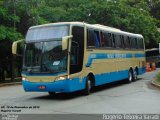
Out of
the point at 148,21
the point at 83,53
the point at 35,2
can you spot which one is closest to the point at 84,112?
the point at 83,53

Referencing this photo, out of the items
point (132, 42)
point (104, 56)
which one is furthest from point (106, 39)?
point (132, 42)

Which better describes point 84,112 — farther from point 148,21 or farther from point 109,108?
point 148,21

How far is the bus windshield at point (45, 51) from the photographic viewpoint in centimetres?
1766

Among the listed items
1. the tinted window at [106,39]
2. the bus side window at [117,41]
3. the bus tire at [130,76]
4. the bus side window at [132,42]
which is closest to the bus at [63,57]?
the tinted window at [106,39]

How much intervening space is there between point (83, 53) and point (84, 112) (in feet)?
18.9

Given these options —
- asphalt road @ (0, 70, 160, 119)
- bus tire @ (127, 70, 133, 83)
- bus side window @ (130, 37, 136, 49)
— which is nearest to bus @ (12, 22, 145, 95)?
asphalt road @ (0, 70, 160, 119)

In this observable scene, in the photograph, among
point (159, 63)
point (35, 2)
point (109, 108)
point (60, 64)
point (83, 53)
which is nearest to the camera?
point (109, 108)

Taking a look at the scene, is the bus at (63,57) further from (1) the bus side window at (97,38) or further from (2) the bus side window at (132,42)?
(2) the bus side window at (132,42)

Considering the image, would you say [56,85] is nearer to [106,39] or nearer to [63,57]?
[63,57]

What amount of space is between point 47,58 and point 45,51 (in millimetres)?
362

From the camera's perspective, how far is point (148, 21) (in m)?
50.2

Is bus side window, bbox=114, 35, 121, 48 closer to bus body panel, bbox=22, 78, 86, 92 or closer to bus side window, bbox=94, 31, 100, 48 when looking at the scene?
bus side window, bbox=94, 31, 100, 48

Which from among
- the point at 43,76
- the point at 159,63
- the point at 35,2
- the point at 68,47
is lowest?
the point at 159,63

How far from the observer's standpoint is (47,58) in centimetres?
1778
